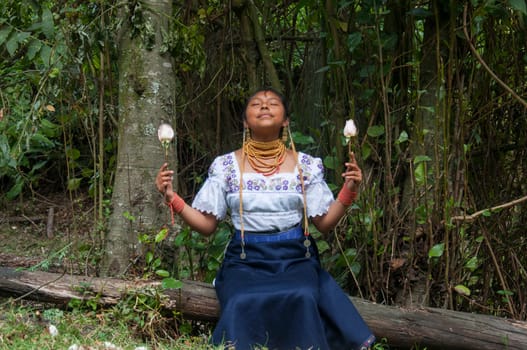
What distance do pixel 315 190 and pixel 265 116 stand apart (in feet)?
1.47

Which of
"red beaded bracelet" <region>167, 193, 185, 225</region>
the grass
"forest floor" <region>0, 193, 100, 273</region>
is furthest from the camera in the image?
"forest floor" <region>0, 193, 100, 273</region>

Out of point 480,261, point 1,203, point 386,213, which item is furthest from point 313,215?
point 1,203

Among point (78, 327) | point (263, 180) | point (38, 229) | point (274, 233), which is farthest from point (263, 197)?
point (38, 229)

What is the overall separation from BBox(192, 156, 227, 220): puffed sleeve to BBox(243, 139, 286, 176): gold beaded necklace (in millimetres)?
155

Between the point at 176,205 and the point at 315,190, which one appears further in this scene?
the point at 315,190

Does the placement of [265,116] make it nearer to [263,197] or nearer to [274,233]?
[263,197]

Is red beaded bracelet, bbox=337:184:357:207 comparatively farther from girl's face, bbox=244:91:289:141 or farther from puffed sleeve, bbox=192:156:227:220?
puffed sleeve, bbox=192:156:227:220

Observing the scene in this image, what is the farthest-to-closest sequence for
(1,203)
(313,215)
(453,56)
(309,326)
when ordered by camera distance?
(1,203)
(453,56)
(313,215)
(309,326)

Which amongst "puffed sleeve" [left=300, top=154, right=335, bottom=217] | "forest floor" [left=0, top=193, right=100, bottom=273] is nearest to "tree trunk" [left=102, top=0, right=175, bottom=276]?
Result: "puffed sleeve" [left=300, top=154, right=335, bottom=217]

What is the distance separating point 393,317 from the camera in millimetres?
3775

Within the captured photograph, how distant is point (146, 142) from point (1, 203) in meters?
3.99

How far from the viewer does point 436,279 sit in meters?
4.07

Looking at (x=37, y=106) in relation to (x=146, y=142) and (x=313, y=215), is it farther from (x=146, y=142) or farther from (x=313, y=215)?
(x=313, y=215)

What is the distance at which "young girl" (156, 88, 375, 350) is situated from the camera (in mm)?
3457
